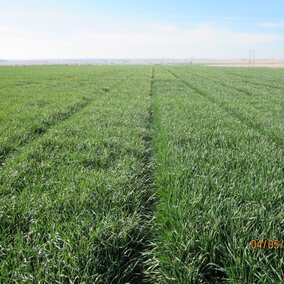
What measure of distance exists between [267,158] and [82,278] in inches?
191

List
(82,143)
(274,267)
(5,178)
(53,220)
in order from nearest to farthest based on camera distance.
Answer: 1. (274,267)
2. (53,220)
3. (5,178)
4. (82,143)

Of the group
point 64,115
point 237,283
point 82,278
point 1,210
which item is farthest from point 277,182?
point 64,115

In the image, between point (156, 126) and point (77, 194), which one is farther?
point (156, 126)

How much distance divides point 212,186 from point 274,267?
1.85 m

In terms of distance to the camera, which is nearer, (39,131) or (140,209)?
(140,209)

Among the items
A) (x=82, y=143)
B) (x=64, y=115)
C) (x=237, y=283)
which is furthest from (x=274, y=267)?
(x=64, y=115)

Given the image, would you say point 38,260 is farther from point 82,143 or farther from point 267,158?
point 267,158

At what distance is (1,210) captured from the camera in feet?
13.1

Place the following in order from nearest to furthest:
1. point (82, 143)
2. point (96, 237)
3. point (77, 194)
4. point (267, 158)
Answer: point (96, 237) → point (77, 194) → point (267, 158) → point (82, 143)

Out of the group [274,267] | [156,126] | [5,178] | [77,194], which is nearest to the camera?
[274,267]

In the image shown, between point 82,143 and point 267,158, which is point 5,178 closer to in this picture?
point 82,143

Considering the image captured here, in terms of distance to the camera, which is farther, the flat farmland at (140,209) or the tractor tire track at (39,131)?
the tractor tire track at (39,131)

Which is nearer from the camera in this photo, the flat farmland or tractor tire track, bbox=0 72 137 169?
the flat farmland

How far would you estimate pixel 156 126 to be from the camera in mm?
10281
